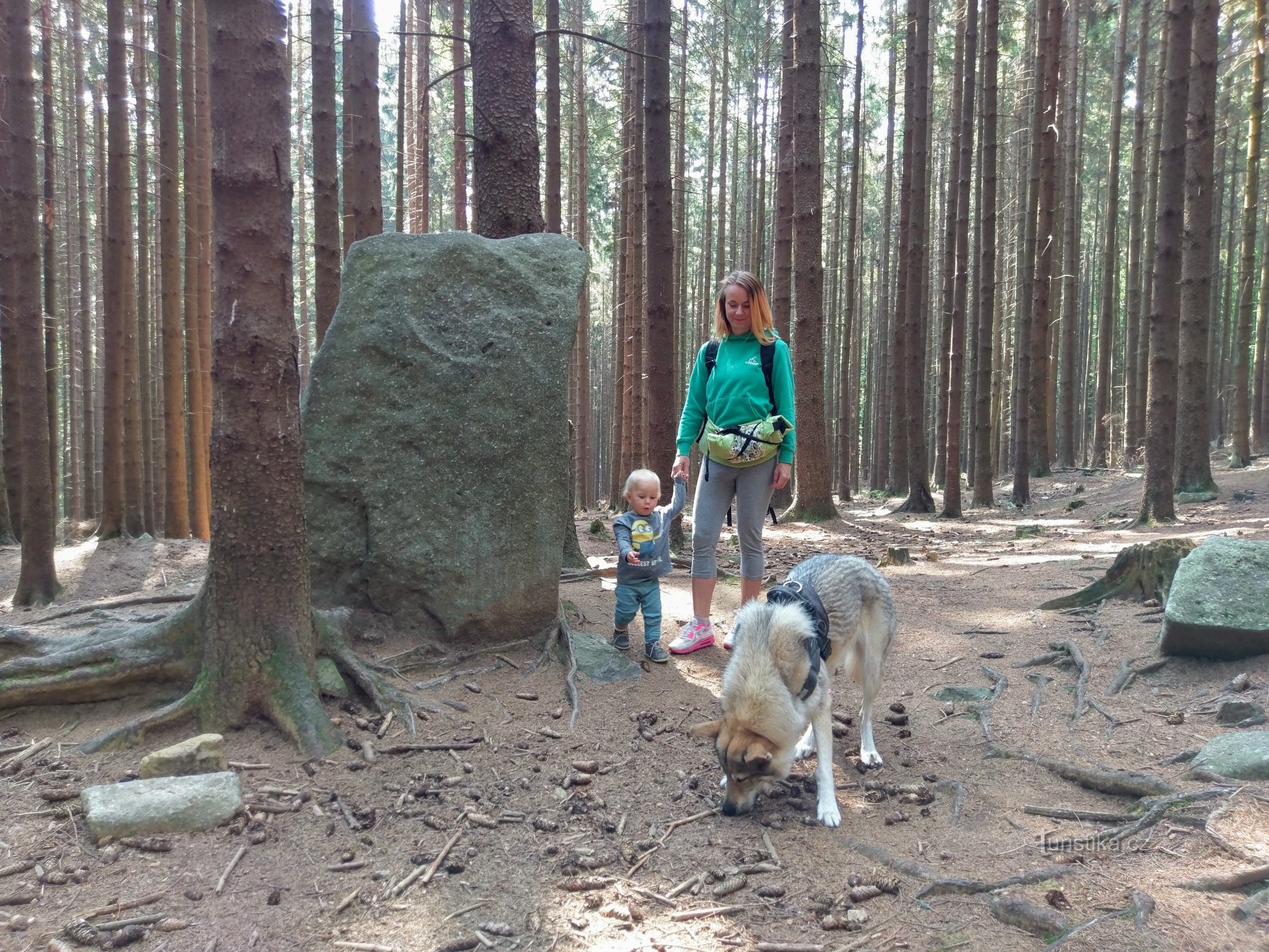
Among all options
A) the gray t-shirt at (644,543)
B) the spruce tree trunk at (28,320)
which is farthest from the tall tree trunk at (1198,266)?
the spruce tree trunk at (28,320)

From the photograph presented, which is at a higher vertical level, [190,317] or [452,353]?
[190,317]

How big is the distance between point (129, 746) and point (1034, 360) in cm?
1559

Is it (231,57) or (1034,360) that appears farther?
(1034,360)

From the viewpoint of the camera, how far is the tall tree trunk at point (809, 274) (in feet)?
37.7

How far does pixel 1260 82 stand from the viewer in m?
16.1

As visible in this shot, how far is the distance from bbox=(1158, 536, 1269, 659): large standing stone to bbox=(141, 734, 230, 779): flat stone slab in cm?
514

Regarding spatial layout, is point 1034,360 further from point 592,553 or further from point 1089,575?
point 592,553

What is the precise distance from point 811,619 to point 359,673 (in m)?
2.43

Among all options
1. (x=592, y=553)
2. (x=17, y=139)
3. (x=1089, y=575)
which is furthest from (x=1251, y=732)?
(x=17, y=139)

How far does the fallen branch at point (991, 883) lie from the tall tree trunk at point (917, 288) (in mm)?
13653

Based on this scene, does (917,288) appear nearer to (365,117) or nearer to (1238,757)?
(365,117)

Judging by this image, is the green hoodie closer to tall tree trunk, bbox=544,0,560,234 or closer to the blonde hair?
the blonde hair

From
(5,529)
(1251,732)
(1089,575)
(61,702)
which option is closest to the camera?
(1251,732)

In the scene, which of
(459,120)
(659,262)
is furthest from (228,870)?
(459,120)
